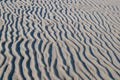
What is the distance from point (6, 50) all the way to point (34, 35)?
1196 millimetres

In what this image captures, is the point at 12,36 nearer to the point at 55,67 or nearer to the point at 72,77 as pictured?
the point at 55,67

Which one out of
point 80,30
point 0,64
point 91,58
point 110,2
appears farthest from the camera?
point 110,2

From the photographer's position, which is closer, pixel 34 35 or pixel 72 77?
pixel 72 77

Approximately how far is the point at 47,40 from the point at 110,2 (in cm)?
486

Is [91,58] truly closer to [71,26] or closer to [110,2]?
[71,26]

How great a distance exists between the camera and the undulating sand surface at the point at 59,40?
584cm

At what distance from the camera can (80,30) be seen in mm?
8148

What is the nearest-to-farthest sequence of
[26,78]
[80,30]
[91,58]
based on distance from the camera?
1. [26,78]
2. [91,58]
3. [80,30]

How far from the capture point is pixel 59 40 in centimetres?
732

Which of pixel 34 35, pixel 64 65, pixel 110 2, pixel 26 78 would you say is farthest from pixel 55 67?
pixel 110 2

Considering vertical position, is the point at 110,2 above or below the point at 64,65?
above

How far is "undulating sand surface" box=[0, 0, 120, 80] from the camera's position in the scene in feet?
19.2

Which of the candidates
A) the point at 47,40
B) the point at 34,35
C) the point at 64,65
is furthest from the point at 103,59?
the point at 34,35

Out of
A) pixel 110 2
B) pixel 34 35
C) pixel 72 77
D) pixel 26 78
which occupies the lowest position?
pixel 72 77
